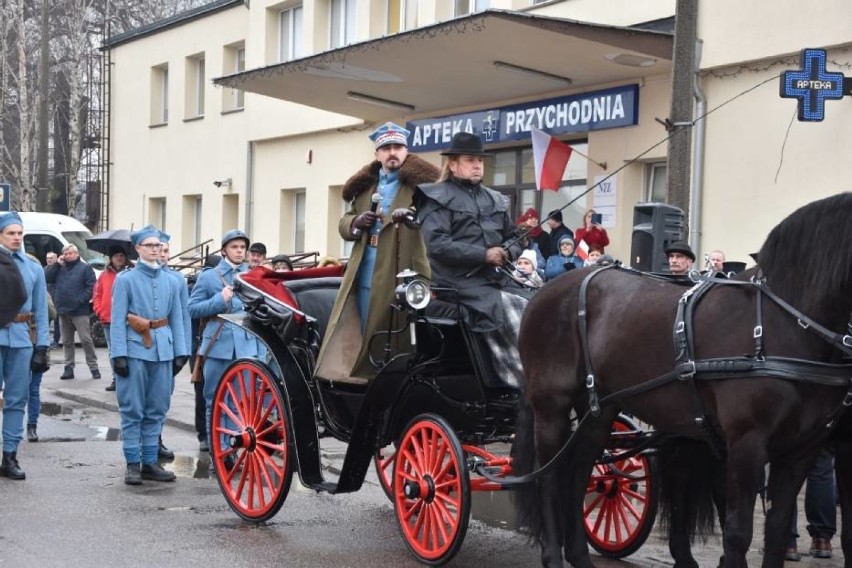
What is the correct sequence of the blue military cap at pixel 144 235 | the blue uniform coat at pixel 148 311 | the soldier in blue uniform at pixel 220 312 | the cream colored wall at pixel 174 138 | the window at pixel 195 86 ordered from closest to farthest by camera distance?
1. the blue uniform coat at pixel 148 311
2. the blue military cap at pixel 144 235
3. the soldier in blue uniform at pixel 220 312
4. the cream colored wall at pixel 174 138
5. the window at pixel 195 86

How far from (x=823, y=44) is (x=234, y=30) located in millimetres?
16220

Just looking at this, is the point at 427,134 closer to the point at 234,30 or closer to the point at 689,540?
the point at 234,30

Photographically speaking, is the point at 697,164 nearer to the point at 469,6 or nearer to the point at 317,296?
the point at 469,6

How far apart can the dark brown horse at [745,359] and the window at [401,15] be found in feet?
51.0

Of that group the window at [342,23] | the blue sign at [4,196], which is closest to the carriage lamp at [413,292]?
the blue sign at [4,196]

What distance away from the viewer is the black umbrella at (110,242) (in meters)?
22.3

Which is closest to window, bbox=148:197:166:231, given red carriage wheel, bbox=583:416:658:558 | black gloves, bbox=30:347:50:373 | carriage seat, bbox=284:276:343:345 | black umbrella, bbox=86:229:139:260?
black umbrella, bbox=86:229:139:260

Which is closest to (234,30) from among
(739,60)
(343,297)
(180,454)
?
(739,60)

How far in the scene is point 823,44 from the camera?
13664mm

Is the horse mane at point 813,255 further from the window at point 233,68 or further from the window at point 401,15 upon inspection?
the window at point 233,68

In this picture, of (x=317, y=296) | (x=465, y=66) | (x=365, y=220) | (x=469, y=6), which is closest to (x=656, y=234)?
(x=317, y=296)

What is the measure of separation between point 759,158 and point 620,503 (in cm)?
829

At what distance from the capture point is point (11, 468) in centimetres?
938

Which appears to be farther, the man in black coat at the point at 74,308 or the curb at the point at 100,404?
the man in black coat at the point at 74,308
